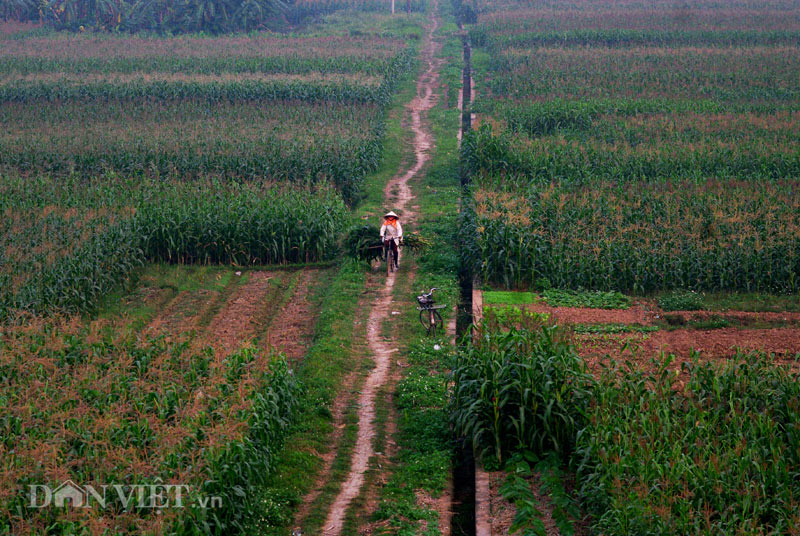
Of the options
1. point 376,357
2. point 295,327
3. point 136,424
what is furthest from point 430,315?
point 136,424

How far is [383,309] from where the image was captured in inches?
739

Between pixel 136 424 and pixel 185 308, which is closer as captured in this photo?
pixel 136 424

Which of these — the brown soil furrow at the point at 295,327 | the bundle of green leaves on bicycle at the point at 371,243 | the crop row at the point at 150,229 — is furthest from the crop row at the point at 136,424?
the bundle of green leaves on bicycle at the point at 371,243

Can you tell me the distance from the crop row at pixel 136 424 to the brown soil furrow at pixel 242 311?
9.69 ft

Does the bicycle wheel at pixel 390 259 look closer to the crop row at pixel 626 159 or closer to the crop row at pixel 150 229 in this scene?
the crop row at pixel 150 229

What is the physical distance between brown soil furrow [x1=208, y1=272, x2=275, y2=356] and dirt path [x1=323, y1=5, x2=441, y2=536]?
8.47 ft

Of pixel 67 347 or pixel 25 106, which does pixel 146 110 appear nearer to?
pixel 25 106

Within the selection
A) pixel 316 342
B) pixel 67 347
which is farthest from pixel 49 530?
pixel 316 342

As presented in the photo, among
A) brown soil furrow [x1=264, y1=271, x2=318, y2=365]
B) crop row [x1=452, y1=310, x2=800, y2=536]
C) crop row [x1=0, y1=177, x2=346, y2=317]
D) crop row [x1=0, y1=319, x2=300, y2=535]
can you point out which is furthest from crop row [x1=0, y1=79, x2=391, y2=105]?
crop row [x1=452, y1=310, x2=800, y2=536]

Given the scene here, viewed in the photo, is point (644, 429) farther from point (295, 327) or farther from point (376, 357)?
point (295, 327)

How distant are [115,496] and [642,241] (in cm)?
1452

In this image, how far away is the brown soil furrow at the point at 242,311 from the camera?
57.7 ft

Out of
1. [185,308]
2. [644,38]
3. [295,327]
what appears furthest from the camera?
[644,38]

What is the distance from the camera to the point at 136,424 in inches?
439
